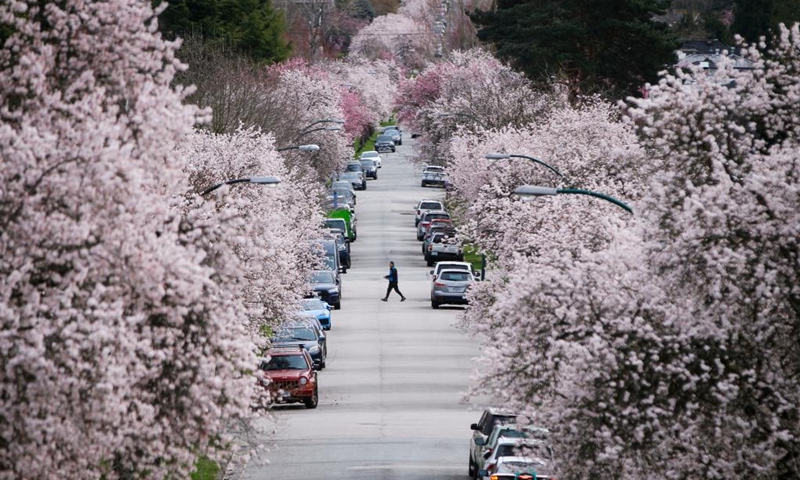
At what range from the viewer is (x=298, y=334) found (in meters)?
41.1

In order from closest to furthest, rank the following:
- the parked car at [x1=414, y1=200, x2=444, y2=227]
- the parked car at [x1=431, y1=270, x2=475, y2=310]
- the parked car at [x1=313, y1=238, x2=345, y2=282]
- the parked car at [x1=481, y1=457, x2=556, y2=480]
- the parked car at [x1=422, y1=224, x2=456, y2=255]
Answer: the parked car at [x1=481, y1=457, x2=556, y2=480] → the parked car at [x1=431, y1=270, x2=475, y2=310] → the parked car at [x1=313, y1=238, x2=345, y2=282] → the parked car at [x1=422, y1=224, x2=456, y2=255] → the parked car at [x1=414, y1=200, x2=444, y2=227]

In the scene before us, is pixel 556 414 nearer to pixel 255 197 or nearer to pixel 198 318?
pixel 198 318

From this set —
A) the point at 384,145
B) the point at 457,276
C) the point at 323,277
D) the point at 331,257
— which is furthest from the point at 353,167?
the point at 323,277

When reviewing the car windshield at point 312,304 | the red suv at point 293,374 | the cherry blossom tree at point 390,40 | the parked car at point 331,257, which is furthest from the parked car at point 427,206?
the cherry blossom tree at point 390,40

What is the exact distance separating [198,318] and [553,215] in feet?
57.3

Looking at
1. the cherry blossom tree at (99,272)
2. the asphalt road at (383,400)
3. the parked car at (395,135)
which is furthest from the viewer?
the parked car at (395,135)

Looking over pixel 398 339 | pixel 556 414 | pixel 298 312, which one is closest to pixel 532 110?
pixel 398 339

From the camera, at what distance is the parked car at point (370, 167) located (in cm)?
11275

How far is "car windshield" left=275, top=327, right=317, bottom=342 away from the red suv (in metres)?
4.67

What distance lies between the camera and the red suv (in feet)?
115

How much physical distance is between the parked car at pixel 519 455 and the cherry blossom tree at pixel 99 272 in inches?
163

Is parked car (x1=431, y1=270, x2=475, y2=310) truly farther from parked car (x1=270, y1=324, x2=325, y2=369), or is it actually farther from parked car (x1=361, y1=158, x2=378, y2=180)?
parked car (x1=361, y1=158, x2=378, y2=180)

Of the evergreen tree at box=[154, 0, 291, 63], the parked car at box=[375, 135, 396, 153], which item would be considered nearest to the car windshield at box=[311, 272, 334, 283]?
the evergreen tree at box=[154, 0, 291, 63]

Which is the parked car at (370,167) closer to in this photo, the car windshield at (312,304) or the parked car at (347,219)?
the parked car at (347,219)
